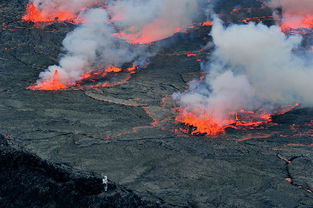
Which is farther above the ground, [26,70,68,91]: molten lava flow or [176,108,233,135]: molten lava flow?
[176,108,233,135]: molten lava flow

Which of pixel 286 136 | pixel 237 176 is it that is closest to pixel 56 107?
pixel 237 176

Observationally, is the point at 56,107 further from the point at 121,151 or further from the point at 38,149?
the point at 121,151

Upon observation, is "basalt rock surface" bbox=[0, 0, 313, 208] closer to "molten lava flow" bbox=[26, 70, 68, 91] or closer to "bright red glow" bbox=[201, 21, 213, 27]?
"molten lava flow" bbox=[26, 70, 68, 91]

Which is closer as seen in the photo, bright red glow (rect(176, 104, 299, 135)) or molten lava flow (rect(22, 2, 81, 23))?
bright red glow (rect(176, 104, 299, 135))

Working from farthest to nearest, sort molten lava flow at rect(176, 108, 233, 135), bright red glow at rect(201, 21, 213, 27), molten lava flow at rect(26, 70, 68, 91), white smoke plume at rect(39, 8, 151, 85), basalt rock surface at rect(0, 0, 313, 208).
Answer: bright red glow at rect(201, 21, 213, 27), white smoke plume at rect(39, 8, 151, 85), molten lava flow at rect(26, 70, 68, 91), molten lava flow at rect(176, 108, 233, 135), basalt rock surface at rect(0, 0, 313, 208)

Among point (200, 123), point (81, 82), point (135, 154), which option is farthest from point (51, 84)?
point (135, 154)

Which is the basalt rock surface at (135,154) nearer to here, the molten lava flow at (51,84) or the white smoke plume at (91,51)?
the molten lava flow at (51,84)

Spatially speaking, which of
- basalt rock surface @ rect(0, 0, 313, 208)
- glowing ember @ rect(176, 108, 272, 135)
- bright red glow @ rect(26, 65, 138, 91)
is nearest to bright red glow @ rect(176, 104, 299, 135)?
glowing ember @ rect(176, 108, 272, 135)

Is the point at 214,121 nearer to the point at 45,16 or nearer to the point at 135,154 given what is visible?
the point at 135,154
